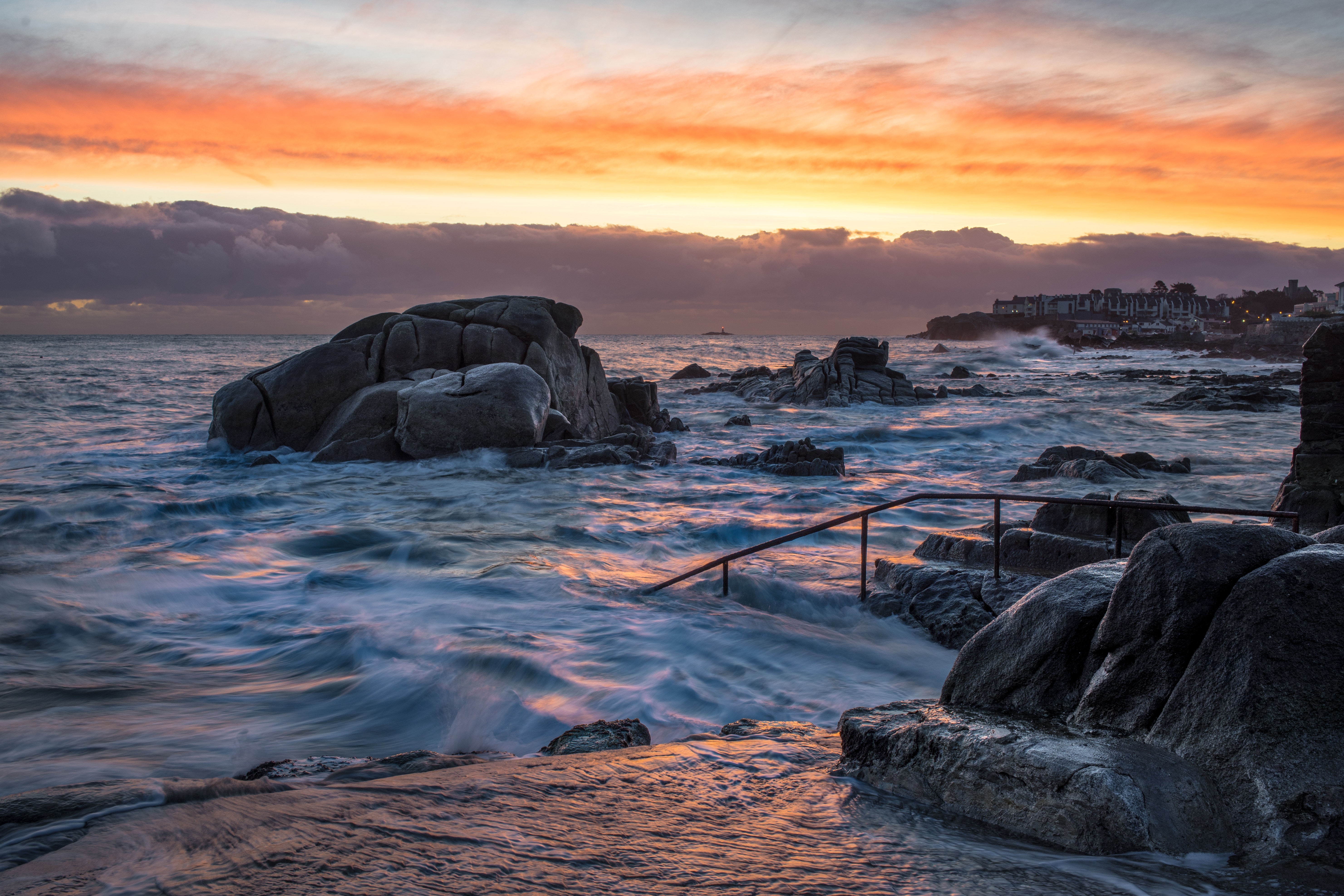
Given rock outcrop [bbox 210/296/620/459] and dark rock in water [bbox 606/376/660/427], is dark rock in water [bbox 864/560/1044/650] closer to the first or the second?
rock outcrop [bbox 210/296/620/459]

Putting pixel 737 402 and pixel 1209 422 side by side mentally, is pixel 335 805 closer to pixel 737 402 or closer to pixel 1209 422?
pixel 1209 422

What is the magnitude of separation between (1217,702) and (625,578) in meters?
7.13

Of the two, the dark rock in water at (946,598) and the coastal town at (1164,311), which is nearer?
the dark rock in water at (946,598)

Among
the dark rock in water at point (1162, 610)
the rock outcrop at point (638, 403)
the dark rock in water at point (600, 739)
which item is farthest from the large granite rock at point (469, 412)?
the dark rock in water at point (1162, 610)

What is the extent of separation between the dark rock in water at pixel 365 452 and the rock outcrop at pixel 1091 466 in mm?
12913

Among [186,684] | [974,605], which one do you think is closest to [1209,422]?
[974,605]

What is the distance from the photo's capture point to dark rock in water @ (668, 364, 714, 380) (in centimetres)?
5216

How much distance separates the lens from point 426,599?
893 centimetres

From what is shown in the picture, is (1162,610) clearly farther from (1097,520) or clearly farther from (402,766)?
(1097,520)

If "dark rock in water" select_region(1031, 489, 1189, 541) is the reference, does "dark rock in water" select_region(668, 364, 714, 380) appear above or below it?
above

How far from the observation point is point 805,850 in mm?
3029

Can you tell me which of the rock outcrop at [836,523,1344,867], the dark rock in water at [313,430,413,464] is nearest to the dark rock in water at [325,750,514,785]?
the rock outcrop at [836,523,1344,867]

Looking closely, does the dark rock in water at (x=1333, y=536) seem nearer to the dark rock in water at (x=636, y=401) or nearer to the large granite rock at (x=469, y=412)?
the large granite rock at (x=469, y=412)

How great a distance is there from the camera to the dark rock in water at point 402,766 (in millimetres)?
3979
